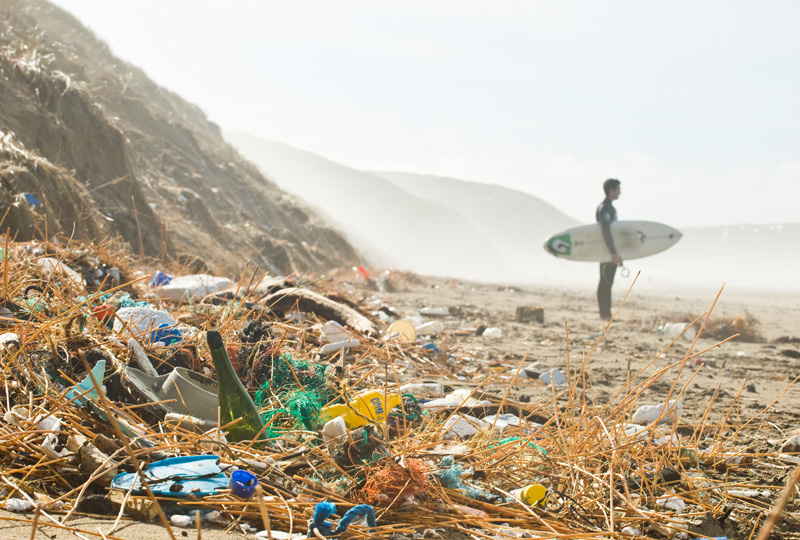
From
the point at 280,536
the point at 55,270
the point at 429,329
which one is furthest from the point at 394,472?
the point at 429,329

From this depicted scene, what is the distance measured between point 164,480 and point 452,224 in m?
78.8

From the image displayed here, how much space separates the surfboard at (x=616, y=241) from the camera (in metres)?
9.75

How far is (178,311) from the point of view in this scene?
295 cm

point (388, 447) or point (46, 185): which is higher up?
point (46, 185)

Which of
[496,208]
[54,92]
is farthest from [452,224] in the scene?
[54,92]

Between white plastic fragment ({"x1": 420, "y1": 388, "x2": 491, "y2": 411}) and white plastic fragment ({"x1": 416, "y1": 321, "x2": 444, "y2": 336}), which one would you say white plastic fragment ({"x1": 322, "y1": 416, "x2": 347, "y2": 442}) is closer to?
white plastic fragment ({"x1": 420, "y1": 388, "x2": 491, "y2": 411})

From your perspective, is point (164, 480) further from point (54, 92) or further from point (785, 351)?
point (54, 92)

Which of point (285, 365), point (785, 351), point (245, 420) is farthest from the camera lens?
point (785, 351)

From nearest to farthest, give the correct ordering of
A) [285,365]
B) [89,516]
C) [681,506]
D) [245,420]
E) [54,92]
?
1. [89,516]
2. [681,506]
3. [245,420]
4. [285,365]
5. [54,92]

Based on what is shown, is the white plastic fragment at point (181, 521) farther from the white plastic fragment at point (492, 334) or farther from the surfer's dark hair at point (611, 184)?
the surfer's dark hair at point (611, 184)

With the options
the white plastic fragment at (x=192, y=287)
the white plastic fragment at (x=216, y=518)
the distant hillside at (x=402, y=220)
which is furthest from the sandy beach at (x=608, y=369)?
the distant hillside at (x=402, y=220)

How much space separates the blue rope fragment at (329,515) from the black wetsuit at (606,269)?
258 inches

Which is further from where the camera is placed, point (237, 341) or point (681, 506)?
point (237, 341)

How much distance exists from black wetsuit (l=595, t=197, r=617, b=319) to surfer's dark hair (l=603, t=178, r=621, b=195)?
0.24 meters
